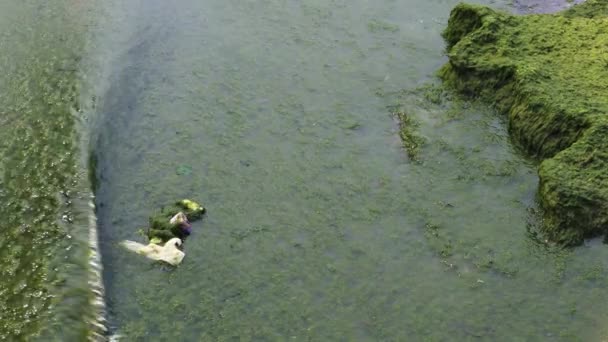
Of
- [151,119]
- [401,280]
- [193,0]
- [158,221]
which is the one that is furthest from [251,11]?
[401,280]

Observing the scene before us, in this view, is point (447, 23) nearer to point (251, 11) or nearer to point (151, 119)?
point (251, 11)

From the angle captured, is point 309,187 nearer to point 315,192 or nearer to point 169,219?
point 315,192

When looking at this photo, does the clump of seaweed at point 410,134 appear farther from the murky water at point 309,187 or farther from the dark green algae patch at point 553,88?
the dark green algae patch at point 553,88

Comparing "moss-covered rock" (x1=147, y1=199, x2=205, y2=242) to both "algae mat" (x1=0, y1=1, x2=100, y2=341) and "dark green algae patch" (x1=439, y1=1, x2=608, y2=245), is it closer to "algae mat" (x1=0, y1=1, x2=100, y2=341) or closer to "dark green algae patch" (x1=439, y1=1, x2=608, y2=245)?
"algae mat" (x1=0, y1=1, x2=100, y2=341)

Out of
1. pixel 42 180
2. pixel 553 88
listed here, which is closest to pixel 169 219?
pixel 42 180

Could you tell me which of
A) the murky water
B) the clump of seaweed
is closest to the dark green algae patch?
the murky water
